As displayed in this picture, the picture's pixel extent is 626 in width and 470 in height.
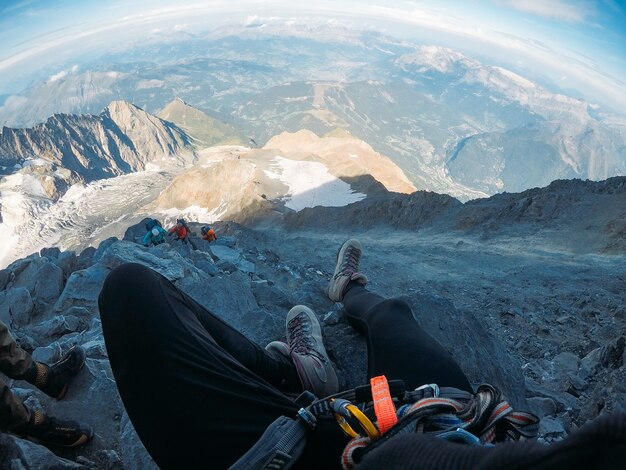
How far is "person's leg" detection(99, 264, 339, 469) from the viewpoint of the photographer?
246cm

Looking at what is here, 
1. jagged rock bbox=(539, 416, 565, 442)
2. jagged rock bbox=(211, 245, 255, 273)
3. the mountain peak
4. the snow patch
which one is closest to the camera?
jagged rock bbox=(539, 416, 565, 442)

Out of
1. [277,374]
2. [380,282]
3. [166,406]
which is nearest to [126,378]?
[166,406]

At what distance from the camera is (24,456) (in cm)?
330

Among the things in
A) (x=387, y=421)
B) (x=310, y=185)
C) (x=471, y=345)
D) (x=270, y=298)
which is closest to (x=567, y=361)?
(x=471, y=345)

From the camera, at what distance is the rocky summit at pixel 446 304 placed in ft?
15.3

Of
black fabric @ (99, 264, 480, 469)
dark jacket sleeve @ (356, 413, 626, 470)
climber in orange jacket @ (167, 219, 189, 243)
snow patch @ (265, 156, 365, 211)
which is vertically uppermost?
dark jacket sleeve @ (356, 413, 626, 470)

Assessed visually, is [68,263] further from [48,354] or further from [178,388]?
[178,388]

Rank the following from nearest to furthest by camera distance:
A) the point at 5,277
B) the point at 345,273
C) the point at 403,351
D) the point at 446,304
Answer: the point at 403,351 < the point at 446,304 < the point at 345,273 < the point at 5,277

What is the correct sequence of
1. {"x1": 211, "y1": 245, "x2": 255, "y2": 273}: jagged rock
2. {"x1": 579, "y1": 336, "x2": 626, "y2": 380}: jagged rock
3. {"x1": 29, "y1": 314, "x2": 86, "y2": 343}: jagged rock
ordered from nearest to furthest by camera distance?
1. {"x1": 579, "y1": 336, "x2": 626, "y2": 380}: jagged rock
2. {"x1": 29, "y1": 314, "x2": 86, "y2": 343}: jagged rock
3. {"x1": 211, "y1": 245, "x2": 255, "y2": 273}: jagged rock

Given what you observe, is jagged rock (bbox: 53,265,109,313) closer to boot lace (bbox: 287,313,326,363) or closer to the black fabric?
boot lace (bbox: 287,313,326,363)

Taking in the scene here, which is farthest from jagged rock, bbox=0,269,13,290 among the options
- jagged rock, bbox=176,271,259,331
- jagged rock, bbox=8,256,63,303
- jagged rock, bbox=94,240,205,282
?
jagged rock, bbox=176,271,259,331

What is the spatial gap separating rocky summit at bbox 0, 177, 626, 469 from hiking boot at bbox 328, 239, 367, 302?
1.15 feet

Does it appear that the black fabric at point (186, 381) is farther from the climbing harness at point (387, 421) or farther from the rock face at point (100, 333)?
the rock face at point (100, 333)

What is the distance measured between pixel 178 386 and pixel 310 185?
243 ft
